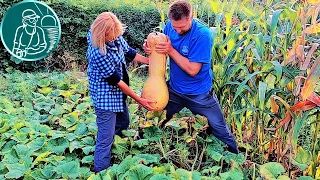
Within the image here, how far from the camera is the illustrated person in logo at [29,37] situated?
16.0 feet

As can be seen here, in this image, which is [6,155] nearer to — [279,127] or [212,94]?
[212,94]

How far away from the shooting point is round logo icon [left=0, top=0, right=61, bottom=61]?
482 cm

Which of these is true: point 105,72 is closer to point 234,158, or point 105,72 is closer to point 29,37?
point 234,158

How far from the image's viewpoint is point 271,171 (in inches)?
121

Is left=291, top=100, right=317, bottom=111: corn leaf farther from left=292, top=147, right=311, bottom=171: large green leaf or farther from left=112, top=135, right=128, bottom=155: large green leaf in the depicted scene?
left=112, top=135, right=128, bottom=155: large green leaf

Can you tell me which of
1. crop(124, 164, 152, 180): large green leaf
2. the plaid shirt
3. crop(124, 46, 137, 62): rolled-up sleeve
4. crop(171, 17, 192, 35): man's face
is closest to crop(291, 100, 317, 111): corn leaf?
crop(171, 17, 192, 35): man's face

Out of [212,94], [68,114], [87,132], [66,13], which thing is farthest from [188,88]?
[66,13]

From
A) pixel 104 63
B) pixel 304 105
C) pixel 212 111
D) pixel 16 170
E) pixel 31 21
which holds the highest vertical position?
pixel 31 21

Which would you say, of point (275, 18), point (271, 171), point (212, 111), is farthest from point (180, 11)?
point (271, 171)

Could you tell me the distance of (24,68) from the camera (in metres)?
6.43

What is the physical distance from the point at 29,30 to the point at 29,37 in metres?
0.09

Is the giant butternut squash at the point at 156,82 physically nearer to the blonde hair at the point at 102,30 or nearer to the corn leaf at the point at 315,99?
the blonde hair at the point at 102,30

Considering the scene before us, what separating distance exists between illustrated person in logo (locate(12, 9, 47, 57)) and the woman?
184 cm

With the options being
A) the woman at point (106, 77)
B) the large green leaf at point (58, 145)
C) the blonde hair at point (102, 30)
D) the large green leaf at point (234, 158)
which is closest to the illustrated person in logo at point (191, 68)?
the large green leaf at point (234, 158)
